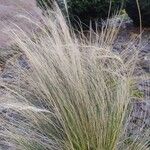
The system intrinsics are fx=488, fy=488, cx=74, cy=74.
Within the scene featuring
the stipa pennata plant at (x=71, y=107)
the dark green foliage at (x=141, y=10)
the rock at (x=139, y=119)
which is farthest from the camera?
the dark green foliage at (x=141, y=10)

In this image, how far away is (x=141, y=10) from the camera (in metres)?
5.59

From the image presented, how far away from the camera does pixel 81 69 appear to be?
2896 millimetres

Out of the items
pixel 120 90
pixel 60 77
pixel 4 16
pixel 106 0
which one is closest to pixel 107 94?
pixel 120 90

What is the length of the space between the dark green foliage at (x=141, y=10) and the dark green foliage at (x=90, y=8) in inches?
5.4

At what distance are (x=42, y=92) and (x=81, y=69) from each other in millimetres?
303

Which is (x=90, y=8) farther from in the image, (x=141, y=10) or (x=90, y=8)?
(x=141, y=10)

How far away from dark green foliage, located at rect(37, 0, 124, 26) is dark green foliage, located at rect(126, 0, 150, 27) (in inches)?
5.4

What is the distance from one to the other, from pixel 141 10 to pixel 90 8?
58cm

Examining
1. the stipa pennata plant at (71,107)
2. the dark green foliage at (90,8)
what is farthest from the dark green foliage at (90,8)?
the stipa pennata plant at (71,107)

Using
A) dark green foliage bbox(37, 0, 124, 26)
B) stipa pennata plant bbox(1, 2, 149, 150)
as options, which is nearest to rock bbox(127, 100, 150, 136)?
stipa pennata plant bbox(1, 2, 149, 150)

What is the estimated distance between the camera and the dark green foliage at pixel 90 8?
5.58 meters

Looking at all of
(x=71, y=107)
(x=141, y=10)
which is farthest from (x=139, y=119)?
(x=141, y=10)

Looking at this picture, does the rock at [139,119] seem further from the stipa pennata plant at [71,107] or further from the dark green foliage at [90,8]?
the dark green foliage at [90,8]

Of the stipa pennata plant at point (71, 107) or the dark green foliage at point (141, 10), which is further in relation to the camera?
the dark green foliage at point (141, 10)
